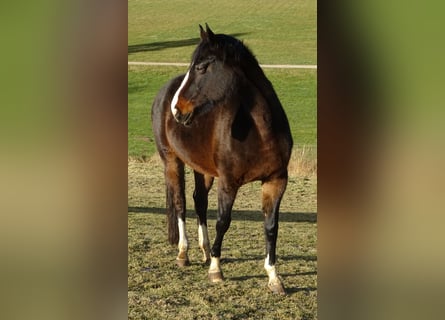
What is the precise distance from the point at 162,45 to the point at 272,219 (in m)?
1.09

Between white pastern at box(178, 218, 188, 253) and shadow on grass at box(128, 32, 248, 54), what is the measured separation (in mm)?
913

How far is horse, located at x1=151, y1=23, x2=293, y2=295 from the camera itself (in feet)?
11.8

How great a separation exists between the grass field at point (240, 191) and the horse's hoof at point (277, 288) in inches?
1.2

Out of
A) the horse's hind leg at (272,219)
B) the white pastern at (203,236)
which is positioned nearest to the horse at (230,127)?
the horse's hind leg at (272,219)

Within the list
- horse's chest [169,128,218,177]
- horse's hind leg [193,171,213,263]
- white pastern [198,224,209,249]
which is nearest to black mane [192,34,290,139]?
horse's chest [169,128,218,177]
